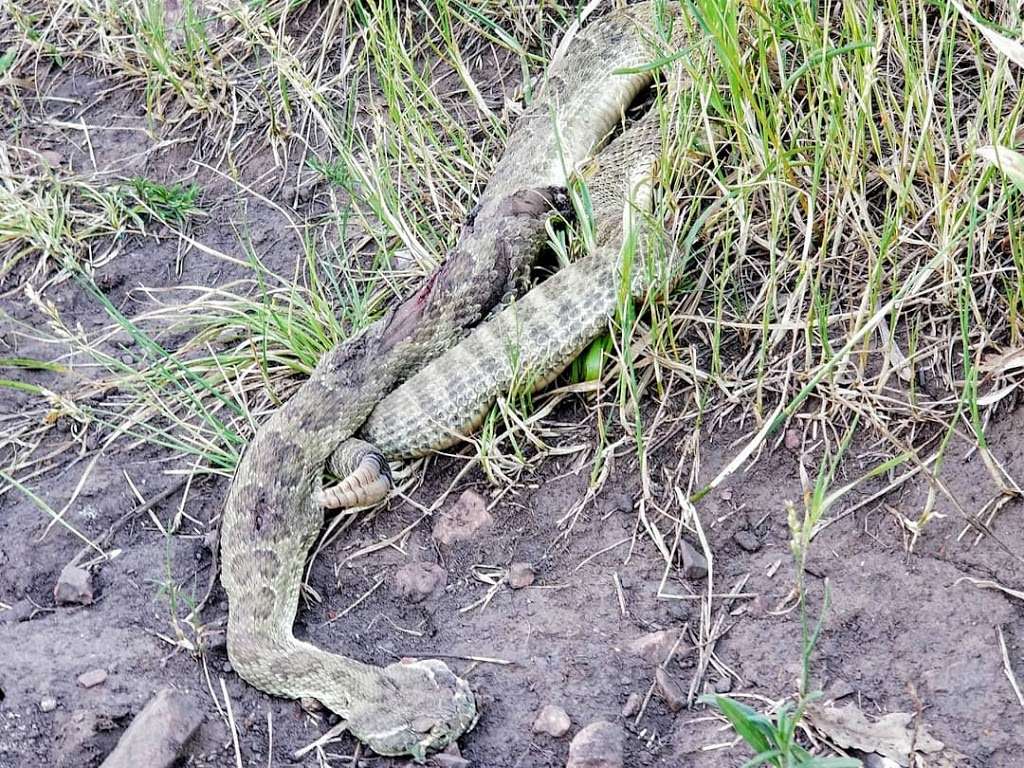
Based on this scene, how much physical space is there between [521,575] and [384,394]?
95 centimetres

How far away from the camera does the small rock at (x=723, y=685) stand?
10.0 feet

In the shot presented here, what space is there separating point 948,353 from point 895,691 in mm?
1027

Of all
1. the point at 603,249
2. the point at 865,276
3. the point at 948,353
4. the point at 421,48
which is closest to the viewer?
the point at 948,353

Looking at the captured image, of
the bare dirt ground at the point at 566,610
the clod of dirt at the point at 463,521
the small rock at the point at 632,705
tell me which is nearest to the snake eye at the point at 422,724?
the bare dirt ground at the point at 566,610

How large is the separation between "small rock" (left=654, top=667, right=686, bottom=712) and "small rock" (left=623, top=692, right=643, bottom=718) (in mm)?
56

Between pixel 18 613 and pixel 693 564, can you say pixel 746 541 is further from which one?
pixel 18 613

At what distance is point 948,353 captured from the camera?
344 cm

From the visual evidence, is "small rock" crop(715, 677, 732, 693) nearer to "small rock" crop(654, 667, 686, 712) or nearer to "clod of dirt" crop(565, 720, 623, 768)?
"small rock" crop(654, 667, 686, 712)

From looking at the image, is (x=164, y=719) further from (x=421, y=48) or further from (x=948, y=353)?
(x=421, y=48)

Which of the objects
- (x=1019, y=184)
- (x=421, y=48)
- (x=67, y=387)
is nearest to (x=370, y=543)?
(x=67, y=387)

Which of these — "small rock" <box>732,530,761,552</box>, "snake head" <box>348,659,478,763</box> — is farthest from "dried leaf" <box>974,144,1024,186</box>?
"snake head" <box>348,659,478,763</box>

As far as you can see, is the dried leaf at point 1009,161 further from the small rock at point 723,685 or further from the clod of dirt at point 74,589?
the clod of dirt at point 74,589

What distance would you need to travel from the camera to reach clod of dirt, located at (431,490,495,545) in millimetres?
3730

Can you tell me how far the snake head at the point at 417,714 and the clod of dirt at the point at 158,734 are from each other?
436mm
